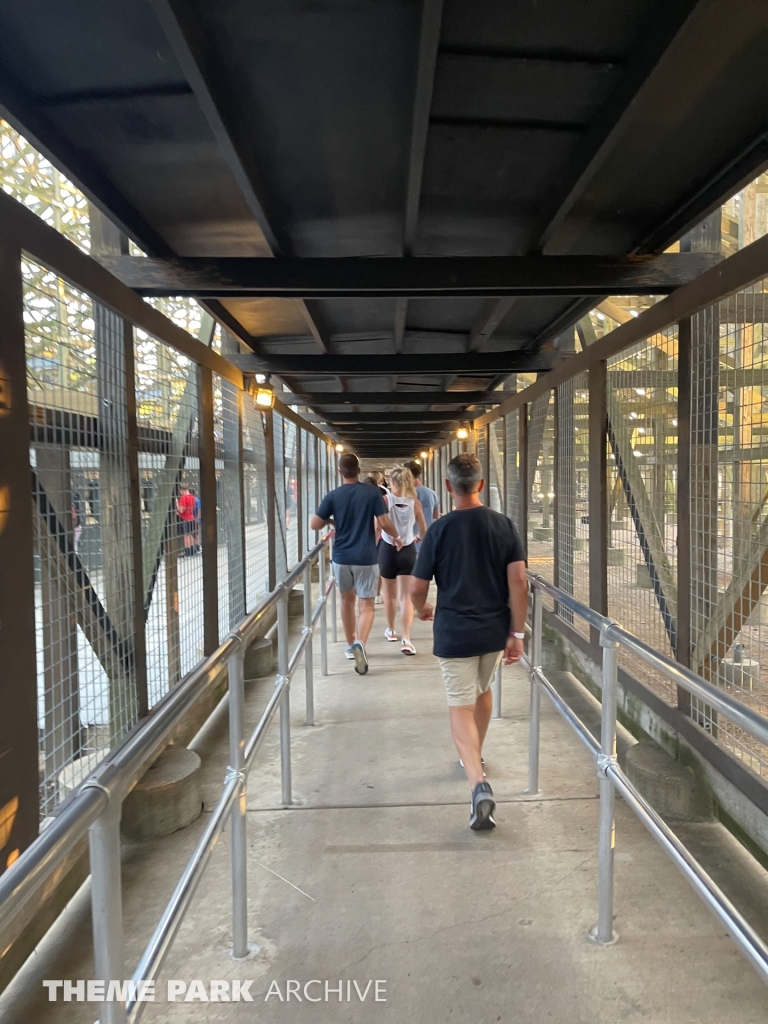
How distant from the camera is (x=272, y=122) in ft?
7.09

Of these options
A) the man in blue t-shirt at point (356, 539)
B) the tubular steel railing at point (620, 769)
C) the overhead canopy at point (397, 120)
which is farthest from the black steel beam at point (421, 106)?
the man in blue t-shirt at point (356, 539)

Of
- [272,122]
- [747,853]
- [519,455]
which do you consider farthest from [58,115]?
[519,455]

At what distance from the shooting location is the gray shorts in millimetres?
4984

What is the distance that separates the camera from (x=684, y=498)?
2.80 meters

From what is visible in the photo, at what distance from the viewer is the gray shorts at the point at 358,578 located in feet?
16.4

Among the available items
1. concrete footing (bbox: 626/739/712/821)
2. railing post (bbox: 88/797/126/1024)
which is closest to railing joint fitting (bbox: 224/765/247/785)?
railing post (bbox: 88/797/126/1024)

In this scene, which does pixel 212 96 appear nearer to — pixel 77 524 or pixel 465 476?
pixel 77 524

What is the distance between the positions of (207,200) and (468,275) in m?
1.19

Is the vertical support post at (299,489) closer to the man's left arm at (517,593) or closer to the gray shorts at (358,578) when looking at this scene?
the gray shorts at (358,578)

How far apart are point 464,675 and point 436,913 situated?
93cm

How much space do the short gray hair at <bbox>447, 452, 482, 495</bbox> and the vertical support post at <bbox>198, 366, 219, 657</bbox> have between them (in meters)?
1.50

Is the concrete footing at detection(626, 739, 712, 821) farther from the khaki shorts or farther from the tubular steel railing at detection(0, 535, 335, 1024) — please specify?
the tubular steel railing at detection(0, 535, 335, 1024)

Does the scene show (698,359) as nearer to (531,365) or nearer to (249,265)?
(249,265)

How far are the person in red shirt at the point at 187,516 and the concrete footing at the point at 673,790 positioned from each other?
8.05 feet
